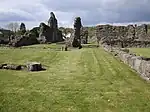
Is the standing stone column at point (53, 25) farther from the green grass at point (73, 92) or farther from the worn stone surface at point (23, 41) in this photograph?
the green grass at point (73, 92)

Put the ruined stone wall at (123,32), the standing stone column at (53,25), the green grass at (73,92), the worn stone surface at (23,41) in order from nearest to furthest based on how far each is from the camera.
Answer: the green grass at (73,92)
the worn stone surface at (23,41)
the ruined stone wall at (123,32)
the standing stone column at (53,25)

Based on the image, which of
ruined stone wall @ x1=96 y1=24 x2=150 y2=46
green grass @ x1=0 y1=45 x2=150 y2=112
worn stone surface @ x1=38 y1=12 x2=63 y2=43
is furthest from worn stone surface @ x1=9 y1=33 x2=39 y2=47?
green grass @ x1=0 y1=45 x2=150 y2=112

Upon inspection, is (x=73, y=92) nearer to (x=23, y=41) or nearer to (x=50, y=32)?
(x=23, y=41)

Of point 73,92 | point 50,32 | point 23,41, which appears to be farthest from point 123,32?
point 73,92

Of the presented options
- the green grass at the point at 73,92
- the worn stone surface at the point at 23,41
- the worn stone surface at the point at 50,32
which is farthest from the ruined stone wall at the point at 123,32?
the green grass at the point at 73,92

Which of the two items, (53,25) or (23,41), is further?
(53,25)

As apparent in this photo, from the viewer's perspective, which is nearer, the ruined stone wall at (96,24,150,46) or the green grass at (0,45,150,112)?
the green grass at (0,45,150,112)

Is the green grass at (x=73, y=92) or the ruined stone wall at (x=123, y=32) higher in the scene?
the ruined stone wall at (x=123, y=32)

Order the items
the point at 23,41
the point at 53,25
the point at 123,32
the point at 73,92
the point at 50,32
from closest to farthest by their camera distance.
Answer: the point at 73,92
the point at 23,41
the point at 50,32
the point at 53,25
the point at 123,32

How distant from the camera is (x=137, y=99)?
35.3 ft

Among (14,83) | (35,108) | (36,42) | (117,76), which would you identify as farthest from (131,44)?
(35,108)

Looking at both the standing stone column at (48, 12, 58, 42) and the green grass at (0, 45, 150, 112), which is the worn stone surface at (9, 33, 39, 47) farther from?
the green grass at (0, 45, 150, 112)

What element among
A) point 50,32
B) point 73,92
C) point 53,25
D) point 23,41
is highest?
point 53,25

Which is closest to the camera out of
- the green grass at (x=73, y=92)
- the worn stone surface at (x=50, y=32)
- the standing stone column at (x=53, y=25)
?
the green grass at (x=73, y=92)
